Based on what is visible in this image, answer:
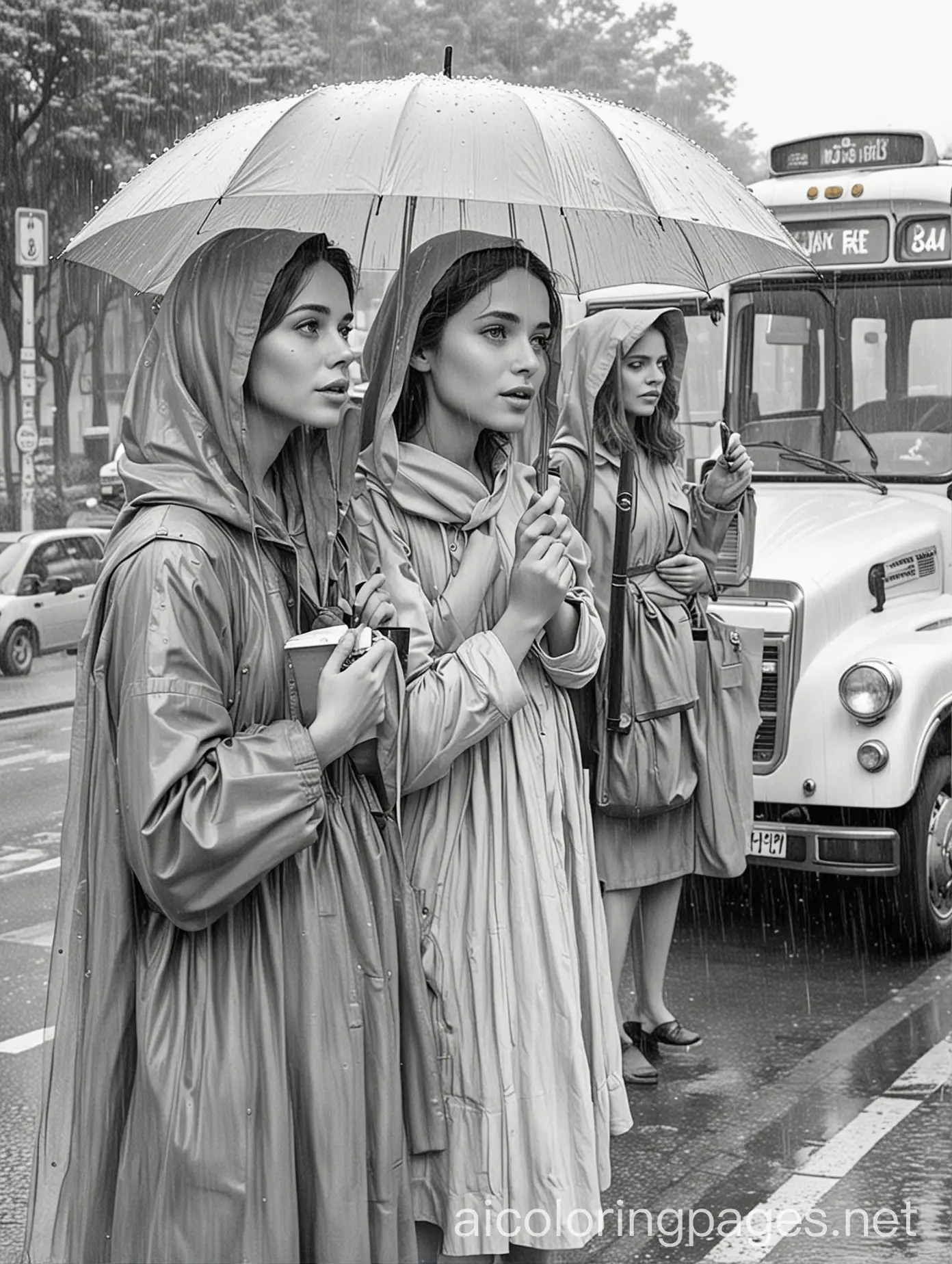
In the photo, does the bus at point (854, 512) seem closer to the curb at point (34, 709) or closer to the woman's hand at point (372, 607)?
the woman's hand at point (372, 607)

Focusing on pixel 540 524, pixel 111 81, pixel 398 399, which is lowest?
pixel 540 524

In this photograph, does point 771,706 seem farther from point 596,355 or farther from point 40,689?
point 40,689

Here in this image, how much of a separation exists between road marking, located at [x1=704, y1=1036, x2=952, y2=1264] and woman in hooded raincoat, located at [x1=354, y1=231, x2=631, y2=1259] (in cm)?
121

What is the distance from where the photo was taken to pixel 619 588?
205 inches

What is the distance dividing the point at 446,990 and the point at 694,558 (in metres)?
2.64

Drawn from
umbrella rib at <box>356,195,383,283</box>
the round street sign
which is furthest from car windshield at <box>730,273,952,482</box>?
the round street sign

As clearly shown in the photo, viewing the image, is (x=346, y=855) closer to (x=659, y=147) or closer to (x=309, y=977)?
(x=309, y=977)

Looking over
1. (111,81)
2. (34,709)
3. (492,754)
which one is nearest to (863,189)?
(492,754)

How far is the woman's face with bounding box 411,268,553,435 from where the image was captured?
314 centimetres

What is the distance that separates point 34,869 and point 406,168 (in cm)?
610

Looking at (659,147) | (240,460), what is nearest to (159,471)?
(240,460)

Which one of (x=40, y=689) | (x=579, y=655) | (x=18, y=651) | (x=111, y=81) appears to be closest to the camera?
(x=579, y=655)

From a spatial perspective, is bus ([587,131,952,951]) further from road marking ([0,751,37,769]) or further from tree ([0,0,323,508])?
tree ([0,0,323,508])

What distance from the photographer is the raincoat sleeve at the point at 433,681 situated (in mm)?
2877
